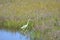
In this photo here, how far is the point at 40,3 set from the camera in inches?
532

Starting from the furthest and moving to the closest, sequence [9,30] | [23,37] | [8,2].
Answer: [8,2], [9,30], [23,37]

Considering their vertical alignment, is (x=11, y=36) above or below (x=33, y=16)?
below

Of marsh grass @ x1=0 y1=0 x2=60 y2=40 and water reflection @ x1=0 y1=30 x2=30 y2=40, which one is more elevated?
marsh grass @ x1=0 y1=0 x2=60 y2=40

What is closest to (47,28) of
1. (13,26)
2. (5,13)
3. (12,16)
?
(13,26)

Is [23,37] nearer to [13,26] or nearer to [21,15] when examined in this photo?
[13,26]

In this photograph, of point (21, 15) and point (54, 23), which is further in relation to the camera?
point (21, 15)

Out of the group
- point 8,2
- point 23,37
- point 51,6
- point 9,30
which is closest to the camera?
point 23,37

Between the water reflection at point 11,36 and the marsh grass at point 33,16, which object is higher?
the marsh grass at point 33,16

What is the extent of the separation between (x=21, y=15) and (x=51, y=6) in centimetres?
236

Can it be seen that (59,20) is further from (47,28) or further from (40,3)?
(40,3)

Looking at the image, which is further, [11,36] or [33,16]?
[33,16]

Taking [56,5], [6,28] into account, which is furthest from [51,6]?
[6,28]

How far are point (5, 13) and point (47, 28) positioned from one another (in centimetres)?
344

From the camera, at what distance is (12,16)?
11.5m
